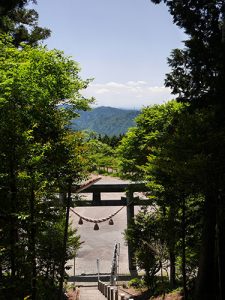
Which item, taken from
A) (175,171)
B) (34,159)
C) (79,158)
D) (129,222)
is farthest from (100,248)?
(34,159)

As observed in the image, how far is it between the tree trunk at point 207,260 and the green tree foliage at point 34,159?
5144 mm

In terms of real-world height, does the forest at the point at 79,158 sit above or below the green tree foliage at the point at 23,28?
below

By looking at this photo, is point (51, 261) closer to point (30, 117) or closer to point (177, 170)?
point (30, 117)

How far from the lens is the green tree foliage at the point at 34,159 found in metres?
9.13

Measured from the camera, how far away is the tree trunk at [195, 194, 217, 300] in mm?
12047

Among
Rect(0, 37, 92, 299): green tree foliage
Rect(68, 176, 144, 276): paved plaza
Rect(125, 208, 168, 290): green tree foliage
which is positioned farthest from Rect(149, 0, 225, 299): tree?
Rect(68, 176, 144, 276): paved plaza

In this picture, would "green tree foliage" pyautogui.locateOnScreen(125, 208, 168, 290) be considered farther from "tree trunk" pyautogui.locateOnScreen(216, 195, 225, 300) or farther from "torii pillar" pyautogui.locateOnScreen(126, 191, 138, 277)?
"tree trunk" pyautogui.locateOnScreen(216, 195, 225, 300)

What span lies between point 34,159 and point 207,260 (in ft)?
23.0

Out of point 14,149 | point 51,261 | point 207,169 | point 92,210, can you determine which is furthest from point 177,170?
point 92,210

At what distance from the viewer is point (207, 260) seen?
12195mm

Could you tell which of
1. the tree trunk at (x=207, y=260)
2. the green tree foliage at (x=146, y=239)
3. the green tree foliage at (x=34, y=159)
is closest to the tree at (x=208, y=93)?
the tree trunk at (x=207, y=260)

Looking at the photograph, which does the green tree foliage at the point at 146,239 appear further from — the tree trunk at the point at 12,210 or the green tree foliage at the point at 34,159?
the tree trunk at the point at 12,210

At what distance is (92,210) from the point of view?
4841 centimetres

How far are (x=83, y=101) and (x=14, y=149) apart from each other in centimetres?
807
